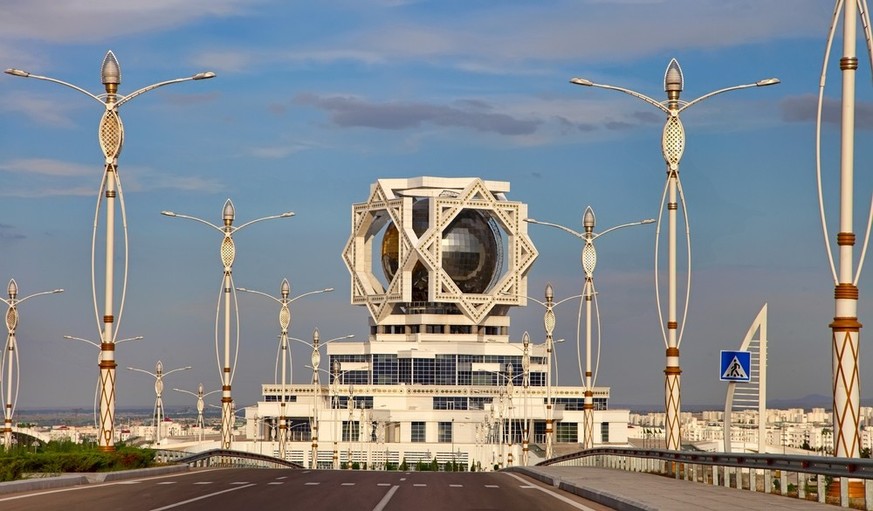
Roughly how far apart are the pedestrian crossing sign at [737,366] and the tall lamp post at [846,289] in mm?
9948

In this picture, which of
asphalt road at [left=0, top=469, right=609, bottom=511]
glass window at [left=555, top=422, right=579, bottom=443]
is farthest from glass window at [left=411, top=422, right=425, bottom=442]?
asphalt road at [left=0, top=469, right=609, bottom=511]

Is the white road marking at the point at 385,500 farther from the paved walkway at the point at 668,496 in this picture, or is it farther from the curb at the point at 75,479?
the curb at the point at 75,479

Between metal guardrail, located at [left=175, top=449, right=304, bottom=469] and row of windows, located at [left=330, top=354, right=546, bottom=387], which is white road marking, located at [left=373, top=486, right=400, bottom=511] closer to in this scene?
metal guardrail, located at [left=175, top=449, right=304, bottom=469]

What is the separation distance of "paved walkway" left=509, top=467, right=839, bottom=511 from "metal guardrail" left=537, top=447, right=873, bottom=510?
438 millimetres

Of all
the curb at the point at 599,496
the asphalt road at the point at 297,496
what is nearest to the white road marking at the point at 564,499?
the asphalt road at the point at 297,496

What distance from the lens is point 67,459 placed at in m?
38.4

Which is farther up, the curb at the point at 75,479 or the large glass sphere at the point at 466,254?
the large glass sphere at the point at 466,254

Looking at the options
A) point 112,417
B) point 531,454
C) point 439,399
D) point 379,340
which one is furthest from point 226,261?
point 379,340

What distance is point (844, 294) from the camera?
96.3ft

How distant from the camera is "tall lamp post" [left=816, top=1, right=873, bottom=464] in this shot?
29.0m

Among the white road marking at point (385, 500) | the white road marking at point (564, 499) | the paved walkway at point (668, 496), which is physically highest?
the paved walkway at point (668, 496)

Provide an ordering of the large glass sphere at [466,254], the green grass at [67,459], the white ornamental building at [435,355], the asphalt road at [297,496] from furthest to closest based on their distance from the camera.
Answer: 1. the large glass sphere at [466,254]
2. the white ornamental building at [435,355]
3. the green grass at [67,459]
4. the asphalt road at [297,496]

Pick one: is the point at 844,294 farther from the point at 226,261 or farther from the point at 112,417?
the point at 226,261

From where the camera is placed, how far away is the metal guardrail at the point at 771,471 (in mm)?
25922
